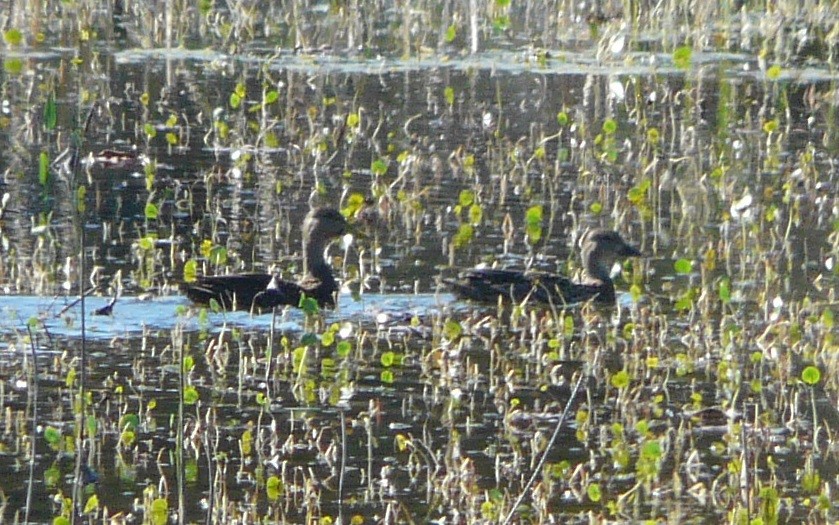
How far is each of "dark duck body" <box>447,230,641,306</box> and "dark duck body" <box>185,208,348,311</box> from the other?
579mm

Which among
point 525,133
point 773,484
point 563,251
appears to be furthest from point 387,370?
point 525,133

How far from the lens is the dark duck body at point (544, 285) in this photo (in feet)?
31.5

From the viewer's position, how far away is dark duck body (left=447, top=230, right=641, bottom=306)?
31.5 ft

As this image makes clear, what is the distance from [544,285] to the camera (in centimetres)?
975

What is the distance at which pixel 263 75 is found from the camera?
1628 cm

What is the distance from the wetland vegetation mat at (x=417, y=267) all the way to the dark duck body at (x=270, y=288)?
81mm

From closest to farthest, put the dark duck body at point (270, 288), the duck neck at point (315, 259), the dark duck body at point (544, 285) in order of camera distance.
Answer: the dark duck body at point (270, 288) → the dark duck body at point (544, 285) → the duck neck at point (315, 259)

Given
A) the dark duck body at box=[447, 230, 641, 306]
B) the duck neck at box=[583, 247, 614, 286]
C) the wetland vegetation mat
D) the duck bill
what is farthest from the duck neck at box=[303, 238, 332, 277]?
the duck bill

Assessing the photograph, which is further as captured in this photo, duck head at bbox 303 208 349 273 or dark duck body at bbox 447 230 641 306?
duck head at bbox 303 208 349 273

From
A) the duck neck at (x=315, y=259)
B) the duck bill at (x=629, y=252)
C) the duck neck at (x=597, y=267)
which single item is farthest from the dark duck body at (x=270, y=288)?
the duck bill at (x=629, y=252)

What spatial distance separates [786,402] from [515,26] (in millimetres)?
12027

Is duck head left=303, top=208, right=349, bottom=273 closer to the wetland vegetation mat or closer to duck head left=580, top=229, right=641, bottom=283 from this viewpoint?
the wetland vegetation mat

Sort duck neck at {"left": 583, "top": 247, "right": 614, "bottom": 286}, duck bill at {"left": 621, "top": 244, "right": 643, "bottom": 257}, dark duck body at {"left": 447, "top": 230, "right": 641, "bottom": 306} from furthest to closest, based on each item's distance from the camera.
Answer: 1. duck bill at {"left": 621, "top": 244, "right": 643, "bottom": 257}
2. duck neck at {"left": 583, "top": 247, "right": 614, "bottom": 286}
3. dark duck body at {"left": 447, "top": 230, "right": 641, "bottom": 306}

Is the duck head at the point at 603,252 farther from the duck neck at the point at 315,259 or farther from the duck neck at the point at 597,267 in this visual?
the duck neck at the point at 315,259
